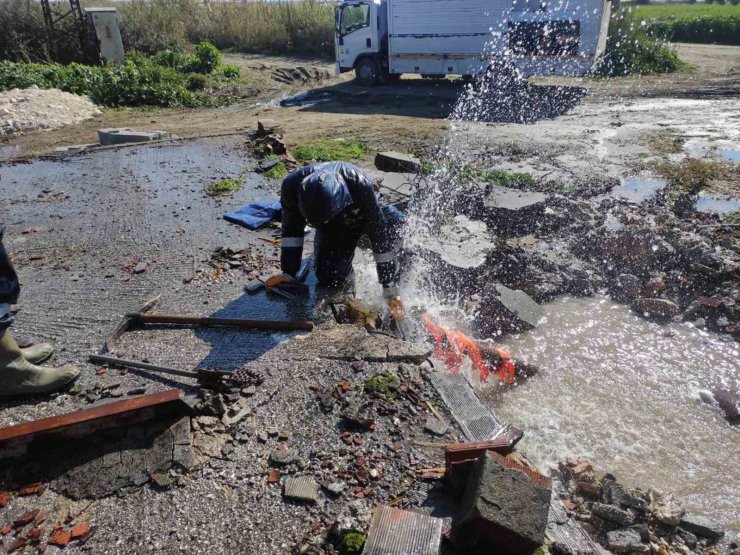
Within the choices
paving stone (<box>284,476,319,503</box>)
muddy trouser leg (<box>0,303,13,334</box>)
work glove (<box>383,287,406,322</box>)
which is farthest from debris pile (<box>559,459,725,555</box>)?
muddy trouser leg (<box>0,303,13,334</box>)

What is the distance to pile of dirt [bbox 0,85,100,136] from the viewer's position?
1130cm

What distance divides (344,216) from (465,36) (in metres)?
13.2

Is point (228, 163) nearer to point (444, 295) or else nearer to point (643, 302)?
point (444, 295)

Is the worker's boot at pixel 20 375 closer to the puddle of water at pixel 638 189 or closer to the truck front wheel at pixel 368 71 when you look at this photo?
the puddle of water at pixel 638 189

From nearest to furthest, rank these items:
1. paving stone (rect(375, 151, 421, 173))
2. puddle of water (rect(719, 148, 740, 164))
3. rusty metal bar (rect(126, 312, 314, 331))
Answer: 1. rusty metal bar (rect(126, 312, 314, 331))
2. paving stone (rect(375, 151, 421, 173))
3. puddle of water (rect(719, 148, 740, 164))

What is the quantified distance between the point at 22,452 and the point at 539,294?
15.1 ft

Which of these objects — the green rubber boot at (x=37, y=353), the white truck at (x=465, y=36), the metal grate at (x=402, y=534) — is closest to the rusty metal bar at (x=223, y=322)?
the green rubber boot at (x=37, y=353)

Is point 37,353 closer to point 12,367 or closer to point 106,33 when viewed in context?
point 12,367

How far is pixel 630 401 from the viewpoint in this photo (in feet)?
12.7

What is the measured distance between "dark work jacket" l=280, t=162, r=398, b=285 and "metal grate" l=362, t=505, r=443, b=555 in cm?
223

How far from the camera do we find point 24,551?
7.40 ft

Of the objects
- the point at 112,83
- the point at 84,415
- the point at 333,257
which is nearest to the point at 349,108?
the point at 112,83

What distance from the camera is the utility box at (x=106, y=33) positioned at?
16.7 m

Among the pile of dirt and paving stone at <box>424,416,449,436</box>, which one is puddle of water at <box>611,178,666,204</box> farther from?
the pile of dirt
